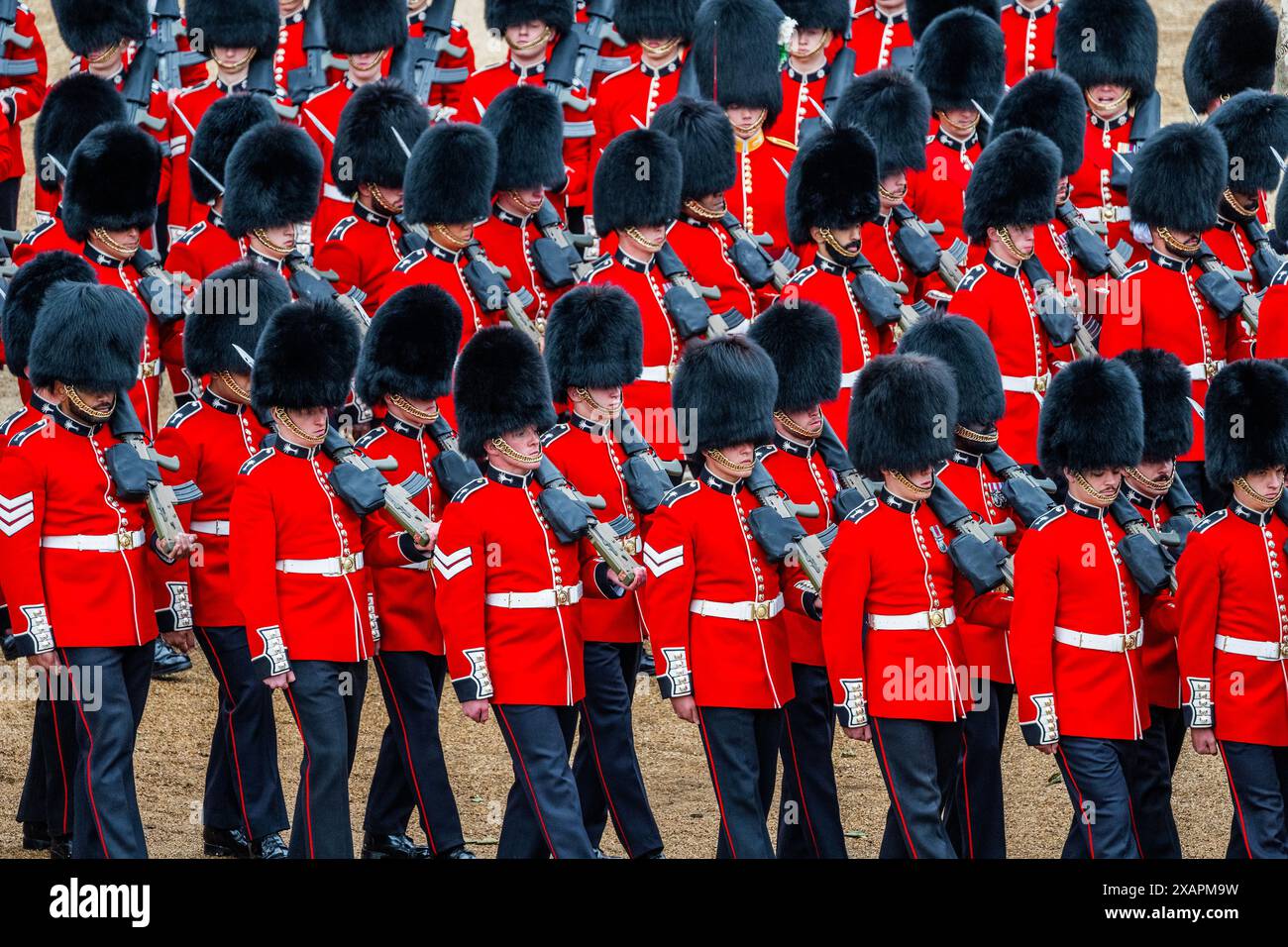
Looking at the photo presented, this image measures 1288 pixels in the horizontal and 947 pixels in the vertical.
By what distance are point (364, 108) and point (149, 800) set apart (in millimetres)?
2572

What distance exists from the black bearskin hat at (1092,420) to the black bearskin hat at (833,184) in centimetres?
160

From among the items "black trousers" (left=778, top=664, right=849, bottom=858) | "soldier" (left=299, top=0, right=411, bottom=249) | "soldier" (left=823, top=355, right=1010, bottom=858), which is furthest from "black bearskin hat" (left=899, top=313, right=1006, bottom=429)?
"soldier" (left=299, top=0, right=411, bottom=249)

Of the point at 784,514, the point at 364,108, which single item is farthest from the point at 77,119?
the point at 784,514

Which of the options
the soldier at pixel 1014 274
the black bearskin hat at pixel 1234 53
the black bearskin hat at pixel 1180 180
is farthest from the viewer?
the black bearskin hat at pixel 1234 53

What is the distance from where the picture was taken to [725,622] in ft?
19.7

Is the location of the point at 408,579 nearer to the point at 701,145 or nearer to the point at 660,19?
the point at 701,145

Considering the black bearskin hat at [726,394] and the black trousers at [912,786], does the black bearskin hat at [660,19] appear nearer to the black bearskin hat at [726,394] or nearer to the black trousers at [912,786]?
the black bearskin hat at [726,394]

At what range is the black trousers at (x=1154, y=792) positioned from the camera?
20.5ft

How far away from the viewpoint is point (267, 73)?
9258mm

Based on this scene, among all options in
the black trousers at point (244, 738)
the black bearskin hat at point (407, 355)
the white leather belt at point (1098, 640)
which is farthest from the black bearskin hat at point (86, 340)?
the white leather belt at point (1098, 640)

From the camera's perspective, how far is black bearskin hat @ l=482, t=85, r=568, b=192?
820 cm

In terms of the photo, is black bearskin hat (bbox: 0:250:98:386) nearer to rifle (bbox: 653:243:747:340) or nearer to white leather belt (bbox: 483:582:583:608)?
white leather belt (bbox: 483:582:583:608)

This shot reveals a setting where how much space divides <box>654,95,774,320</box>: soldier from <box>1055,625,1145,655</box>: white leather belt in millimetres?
2212

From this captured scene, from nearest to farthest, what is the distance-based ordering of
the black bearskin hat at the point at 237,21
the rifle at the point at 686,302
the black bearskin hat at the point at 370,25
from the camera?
the rifle at the point at 686,302 < the black bearskin hat at the point at 237,21 < the black bearskin hat at the point at 370,25
